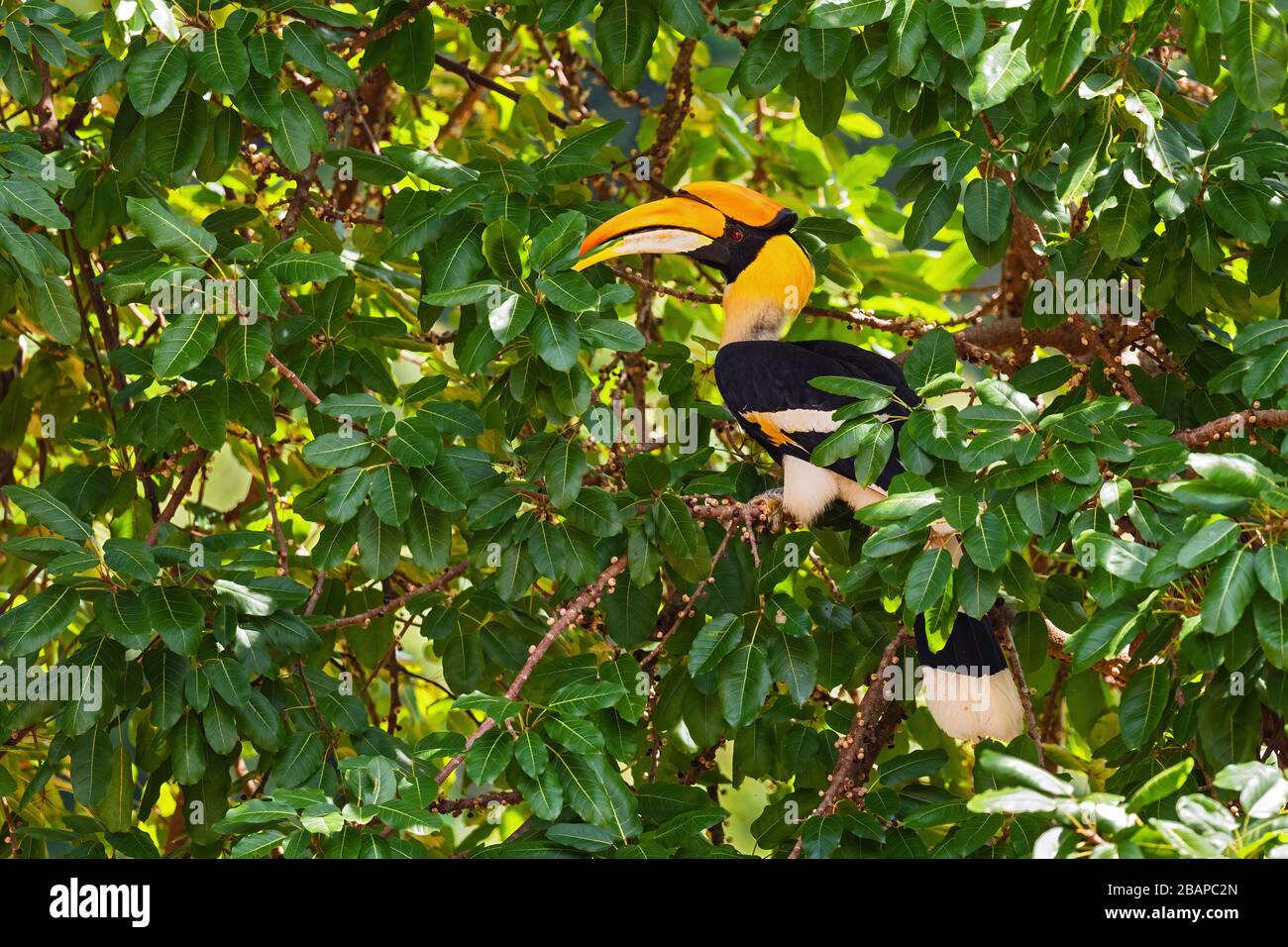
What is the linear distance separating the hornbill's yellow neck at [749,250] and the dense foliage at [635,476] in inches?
4.3

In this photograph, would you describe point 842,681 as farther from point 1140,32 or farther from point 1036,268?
point 1140,32

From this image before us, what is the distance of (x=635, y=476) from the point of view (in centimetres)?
302

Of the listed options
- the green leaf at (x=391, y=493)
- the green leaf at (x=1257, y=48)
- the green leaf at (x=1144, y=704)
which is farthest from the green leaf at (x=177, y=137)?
the green leaf at (x=1144, y=704)

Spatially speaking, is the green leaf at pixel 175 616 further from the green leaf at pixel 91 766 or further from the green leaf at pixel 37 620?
the green leaf at pixel 91 766

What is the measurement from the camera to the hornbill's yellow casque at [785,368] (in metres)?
3.13

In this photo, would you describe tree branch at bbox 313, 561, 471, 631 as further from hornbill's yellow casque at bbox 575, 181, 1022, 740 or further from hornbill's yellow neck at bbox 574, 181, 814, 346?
hornbill's yellow neck at bbox 574, 181, 814, 346

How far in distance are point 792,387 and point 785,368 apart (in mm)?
57

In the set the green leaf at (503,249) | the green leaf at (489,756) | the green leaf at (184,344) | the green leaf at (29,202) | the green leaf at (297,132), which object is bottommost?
the green leaf at (489,756)

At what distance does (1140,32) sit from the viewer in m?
2.47

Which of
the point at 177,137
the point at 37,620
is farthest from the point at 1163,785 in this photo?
the point at 177,137

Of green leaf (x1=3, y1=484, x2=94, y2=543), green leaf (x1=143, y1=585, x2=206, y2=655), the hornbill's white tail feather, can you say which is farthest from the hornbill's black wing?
green leaf (x1=3, y1=484, x2=94, y2=543)

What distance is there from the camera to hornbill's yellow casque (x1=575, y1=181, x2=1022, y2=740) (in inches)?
123

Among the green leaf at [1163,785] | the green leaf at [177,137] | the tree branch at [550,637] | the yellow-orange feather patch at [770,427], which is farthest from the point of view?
the yellow-orange feather patch at [770,427]
